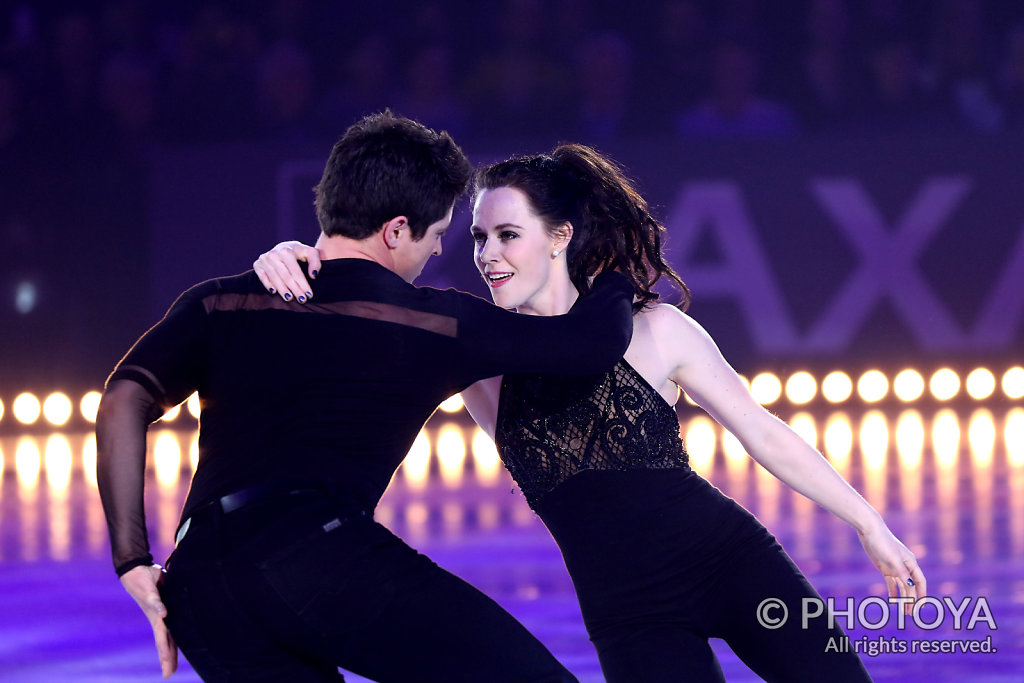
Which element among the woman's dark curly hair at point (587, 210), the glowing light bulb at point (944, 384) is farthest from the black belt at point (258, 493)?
the glowing light bulb at point (944, 384)

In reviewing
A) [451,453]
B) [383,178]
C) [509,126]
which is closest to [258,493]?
[383,178]

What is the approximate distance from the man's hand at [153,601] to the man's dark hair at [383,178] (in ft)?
2.04

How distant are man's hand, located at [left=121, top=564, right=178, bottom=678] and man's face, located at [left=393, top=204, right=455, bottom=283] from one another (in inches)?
24.3

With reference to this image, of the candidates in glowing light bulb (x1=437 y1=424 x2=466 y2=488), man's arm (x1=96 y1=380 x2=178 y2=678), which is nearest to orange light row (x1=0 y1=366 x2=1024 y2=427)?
glowing light bulb (x1=437 y1=424 x2=466 y2=488)

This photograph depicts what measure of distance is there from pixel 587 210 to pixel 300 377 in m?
1.10

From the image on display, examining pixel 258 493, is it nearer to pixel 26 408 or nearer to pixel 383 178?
pixel 383 178

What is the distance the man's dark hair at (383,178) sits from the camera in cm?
216

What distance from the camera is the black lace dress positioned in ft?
7.59

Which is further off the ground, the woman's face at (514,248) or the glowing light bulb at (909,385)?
the glowing light bulb at (909,385)

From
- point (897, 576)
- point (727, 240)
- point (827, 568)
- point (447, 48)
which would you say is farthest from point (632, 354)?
point (447, 48)

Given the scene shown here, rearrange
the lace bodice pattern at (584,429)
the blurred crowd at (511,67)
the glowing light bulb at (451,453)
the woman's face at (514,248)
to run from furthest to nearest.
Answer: the blurred crowd at (511,67), the glowing light bulb at (451,453), the woman's face at (514,248), the lace bodice pattern at (584,429)

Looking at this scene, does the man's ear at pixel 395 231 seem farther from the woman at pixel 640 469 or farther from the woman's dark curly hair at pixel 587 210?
the woman's dark curly hair at pixel 587 210

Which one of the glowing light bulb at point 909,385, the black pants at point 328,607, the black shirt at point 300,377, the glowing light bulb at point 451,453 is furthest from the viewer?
the glowing light bulb at point 909,385

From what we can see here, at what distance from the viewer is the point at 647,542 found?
7.84ft
